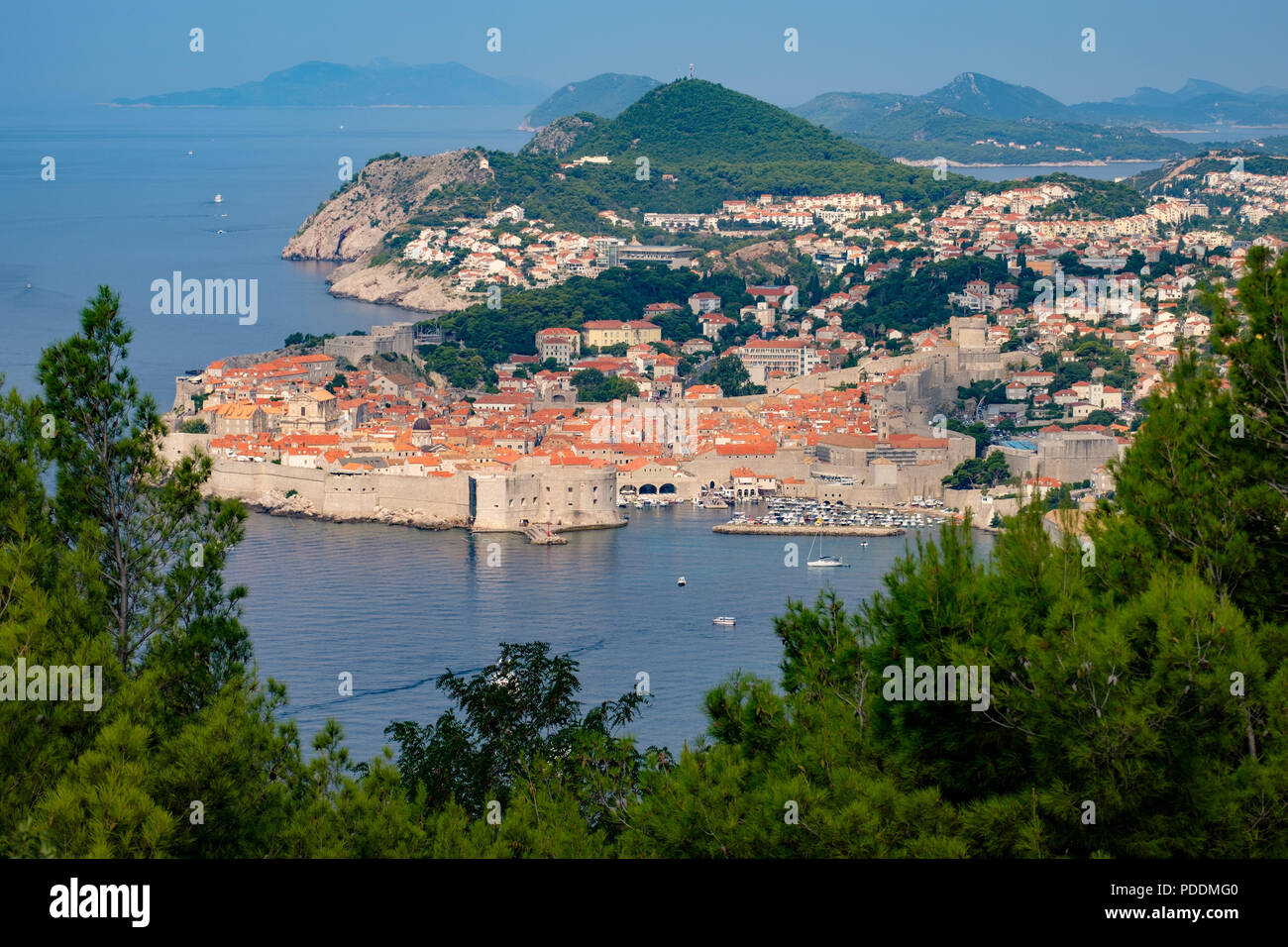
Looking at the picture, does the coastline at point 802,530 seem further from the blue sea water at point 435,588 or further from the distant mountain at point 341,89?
the distant mountain at point 341,89

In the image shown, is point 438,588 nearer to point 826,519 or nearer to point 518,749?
point 826,519

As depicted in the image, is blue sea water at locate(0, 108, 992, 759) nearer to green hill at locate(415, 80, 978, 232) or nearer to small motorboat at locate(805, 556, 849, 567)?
small motorboat at locate(805, 556, 849, 567)

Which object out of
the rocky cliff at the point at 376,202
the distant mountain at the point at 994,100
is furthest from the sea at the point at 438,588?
the distant mountain at the point at 994,100

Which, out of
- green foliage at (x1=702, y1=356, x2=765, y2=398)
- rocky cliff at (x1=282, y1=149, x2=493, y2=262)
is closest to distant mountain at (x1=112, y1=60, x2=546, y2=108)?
rocky cliff at (x1=282, y1=149, x2=493, y2=262)

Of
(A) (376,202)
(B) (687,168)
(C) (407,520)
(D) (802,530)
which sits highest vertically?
(B) (687,168)

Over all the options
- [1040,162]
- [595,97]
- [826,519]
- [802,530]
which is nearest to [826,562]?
[802,530]
